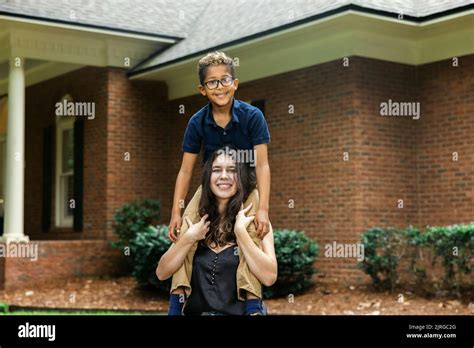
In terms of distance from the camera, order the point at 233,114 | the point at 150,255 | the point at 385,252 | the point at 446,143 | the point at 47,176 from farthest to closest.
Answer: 1. the point at 47,176
2. the point at 446,143
3. the point at 150,255
4. the point at 385,252
5. the point at 233,114

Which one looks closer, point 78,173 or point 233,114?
point 233,114

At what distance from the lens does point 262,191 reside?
9.62ft

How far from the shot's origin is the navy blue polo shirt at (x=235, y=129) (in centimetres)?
300

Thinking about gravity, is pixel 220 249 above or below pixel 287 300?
above

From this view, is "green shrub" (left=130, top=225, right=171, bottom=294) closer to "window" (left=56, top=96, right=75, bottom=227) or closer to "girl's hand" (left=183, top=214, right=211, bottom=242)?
"window" (left=56, top=96, right=75, bottom=227)

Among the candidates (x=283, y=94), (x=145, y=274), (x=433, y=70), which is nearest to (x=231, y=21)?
(x=283, y=94)

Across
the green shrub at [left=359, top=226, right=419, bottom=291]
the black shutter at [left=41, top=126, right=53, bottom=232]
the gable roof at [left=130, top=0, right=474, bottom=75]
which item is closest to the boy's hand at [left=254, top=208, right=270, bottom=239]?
the green shrub at [left=359, top=226, right=419, bottom=291]

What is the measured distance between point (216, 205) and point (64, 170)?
1268 cm

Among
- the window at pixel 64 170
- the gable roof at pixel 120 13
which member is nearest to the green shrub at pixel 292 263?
the gable roof at pixel 120 13

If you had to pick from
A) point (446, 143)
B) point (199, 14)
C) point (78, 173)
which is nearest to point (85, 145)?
point (78, 173)

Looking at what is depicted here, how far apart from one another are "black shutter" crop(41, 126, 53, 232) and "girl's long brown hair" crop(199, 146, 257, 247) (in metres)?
12.9

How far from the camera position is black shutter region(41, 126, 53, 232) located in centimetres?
1533

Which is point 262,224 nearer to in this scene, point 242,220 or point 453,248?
point 242,220
